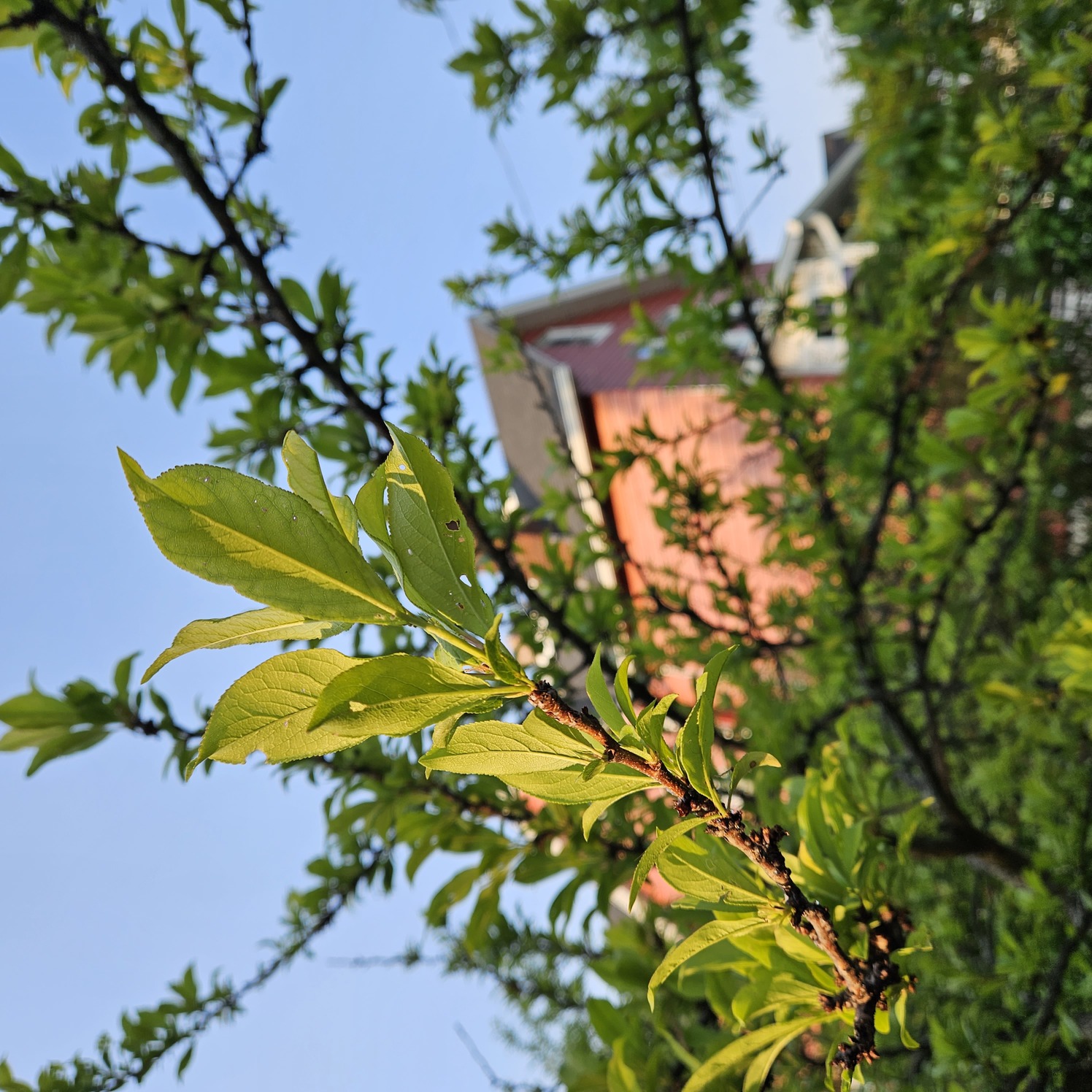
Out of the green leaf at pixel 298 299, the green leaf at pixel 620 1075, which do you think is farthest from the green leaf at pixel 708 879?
the green leaf at pixel 298 299

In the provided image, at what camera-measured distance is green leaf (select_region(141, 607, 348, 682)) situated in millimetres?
573

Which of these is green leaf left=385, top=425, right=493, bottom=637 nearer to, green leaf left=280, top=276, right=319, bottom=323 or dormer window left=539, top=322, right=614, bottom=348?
green leaf left=280, top=276, right=319, bottom=323

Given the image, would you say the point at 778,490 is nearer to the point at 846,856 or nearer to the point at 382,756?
the point at 382,756

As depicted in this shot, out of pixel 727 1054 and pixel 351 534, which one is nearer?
pixel 351 534

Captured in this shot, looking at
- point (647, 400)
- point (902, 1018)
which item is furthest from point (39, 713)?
point (647, 400)

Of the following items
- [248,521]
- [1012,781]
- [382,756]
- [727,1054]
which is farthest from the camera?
[1012,781]

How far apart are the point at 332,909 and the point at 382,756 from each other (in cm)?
52

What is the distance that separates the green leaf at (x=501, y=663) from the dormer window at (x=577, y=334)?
33.4 feet

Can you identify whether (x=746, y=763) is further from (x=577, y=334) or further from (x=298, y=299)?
(x=577, y=334)

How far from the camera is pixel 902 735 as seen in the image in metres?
2.29

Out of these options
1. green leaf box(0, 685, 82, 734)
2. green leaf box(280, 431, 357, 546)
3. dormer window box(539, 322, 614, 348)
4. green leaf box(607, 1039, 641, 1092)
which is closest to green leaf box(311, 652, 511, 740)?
green leaf box(280, 431, 357, 546)

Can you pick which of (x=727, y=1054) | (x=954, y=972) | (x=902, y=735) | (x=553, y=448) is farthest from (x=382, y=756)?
(x=902, y=735)

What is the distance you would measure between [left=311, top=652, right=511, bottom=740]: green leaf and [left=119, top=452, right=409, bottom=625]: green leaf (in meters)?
0.06

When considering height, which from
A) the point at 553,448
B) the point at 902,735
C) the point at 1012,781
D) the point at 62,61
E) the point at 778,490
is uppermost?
the point at 62,61
